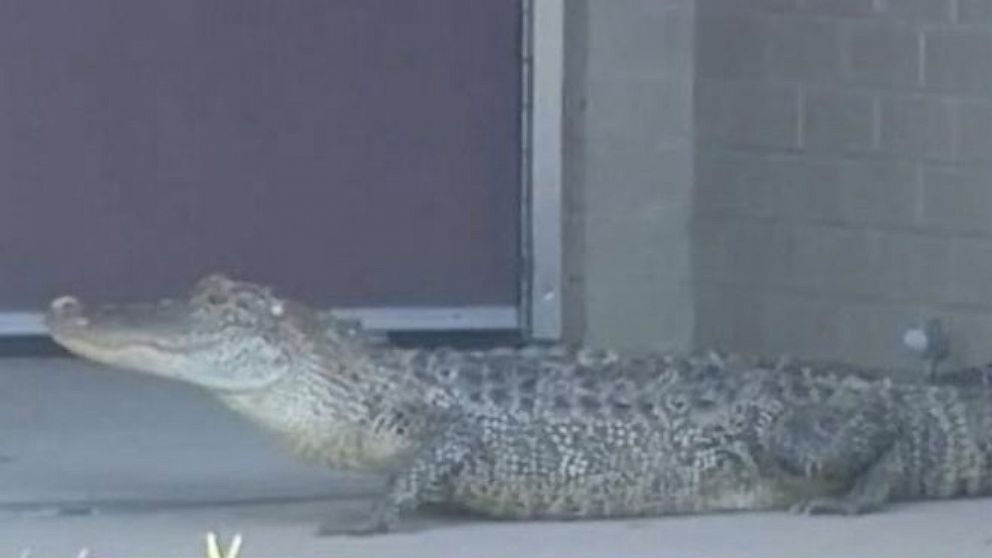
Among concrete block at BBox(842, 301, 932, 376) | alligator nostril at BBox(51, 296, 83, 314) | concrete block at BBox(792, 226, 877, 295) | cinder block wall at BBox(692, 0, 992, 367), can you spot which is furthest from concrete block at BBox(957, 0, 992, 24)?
alligator nostril at BBox(51, 296, 83, 314)

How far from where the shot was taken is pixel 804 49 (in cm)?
1239

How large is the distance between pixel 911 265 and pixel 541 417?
2.46 meters

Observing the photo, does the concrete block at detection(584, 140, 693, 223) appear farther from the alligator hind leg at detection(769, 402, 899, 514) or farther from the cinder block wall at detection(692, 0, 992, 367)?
the alligator hind leg at detection(769, 402, 899, 514)

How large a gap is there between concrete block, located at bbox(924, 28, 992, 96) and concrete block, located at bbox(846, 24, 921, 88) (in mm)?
Answer: 56

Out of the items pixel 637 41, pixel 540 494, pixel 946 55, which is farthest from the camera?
pixel 637 41

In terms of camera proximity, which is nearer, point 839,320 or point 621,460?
point 621,460

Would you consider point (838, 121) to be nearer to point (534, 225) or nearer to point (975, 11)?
point (975, 11)

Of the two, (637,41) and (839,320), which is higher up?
(637,41)

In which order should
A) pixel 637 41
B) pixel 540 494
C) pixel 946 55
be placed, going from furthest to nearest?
pixel 637 41
pixel 946 55
pixel 540 494

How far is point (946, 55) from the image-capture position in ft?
39.3

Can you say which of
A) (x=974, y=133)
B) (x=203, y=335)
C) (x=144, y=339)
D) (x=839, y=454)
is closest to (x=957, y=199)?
(x=974, y=133)

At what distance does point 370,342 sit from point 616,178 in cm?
289

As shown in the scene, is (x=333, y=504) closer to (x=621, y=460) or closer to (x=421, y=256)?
(x=621, y=460)

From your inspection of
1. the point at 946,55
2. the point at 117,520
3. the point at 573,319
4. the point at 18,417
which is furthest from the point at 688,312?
the point at 117,520
